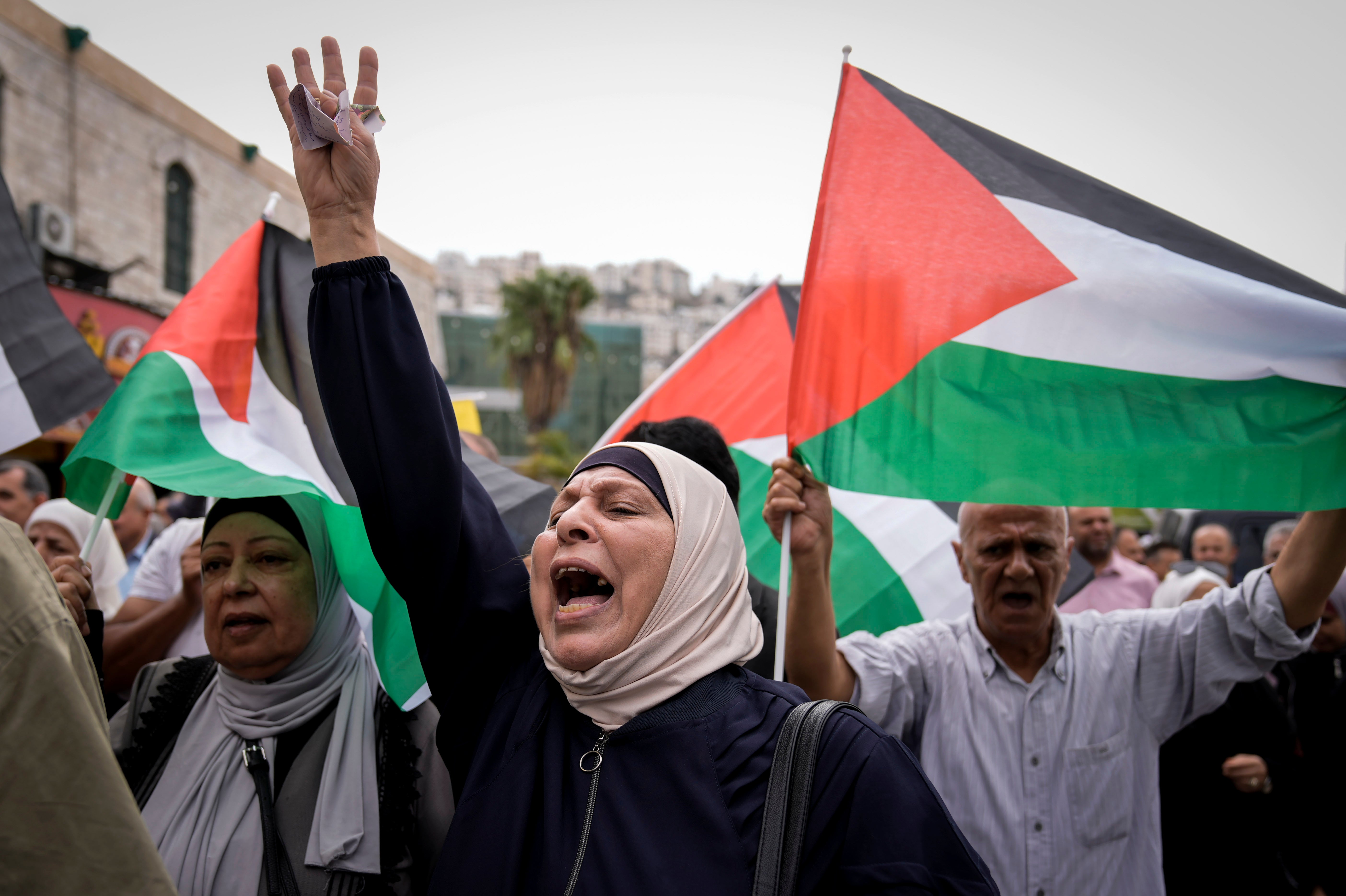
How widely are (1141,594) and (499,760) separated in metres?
4.89

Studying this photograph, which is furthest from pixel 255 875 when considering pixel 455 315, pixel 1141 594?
pixel 455 315

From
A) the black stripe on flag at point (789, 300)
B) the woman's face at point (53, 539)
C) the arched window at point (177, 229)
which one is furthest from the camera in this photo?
the arched window at point (177, 229)

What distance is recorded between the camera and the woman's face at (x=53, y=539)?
Result: 3793 millimetres

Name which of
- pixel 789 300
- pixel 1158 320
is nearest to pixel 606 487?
pixel 1158 320

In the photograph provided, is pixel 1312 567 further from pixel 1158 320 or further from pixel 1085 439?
pixel 1158 320

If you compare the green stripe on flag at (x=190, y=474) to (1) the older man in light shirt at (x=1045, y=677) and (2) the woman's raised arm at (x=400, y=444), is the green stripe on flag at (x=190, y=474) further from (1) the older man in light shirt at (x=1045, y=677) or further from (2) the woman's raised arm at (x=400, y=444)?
(1) the older man in light shirt at (x=1045, y=677)

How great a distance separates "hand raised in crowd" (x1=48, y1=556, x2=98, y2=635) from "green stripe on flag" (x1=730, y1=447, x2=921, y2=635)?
6.74 ft

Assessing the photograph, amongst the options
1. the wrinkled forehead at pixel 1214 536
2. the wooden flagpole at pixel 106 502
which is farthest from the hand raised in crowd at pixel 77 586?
the wrinkled forehead at pixel 1214 536

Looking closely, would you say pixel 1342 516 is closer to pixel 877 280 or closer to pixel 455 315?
pixel 877 280

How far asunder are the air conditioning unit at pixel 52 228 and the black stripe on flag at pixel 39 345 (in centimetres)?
1175

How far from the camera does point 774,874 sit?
1364 millimetres

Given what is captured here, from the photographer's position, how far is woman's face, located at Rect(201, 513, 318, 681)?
220 centimetres

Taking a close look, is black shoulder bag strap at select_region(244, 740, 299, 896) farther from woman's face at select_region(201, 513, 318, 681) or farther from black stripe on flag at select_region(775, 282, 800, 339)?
black stripe on flag at select_region(775, 282, 800, 339)

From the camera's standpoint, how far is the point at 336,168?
1747 mm
